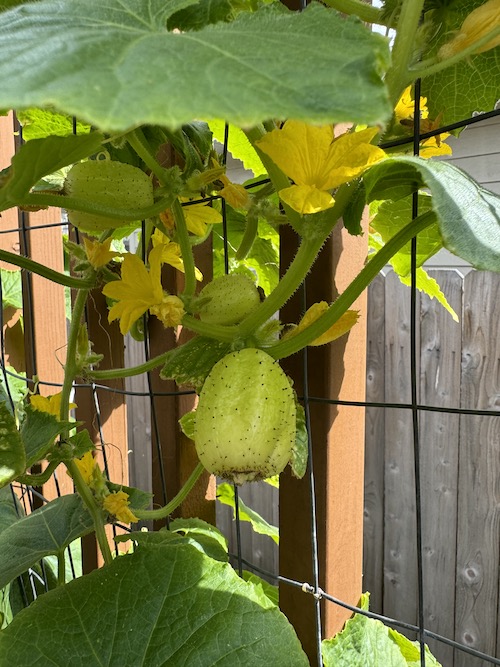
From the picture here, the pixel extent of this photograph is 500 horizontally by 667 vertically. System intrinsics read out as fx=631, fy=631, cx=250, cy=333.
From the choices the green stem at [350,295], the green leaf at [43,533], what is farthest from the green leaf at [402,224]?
the green leaf at [43,533]

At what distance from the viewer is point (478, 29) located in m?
0.43

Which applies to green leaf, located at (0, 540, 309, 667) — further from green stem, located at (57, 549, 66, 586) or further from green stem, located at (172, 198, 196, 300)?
green stem, located at (172, 198, 196, 300)

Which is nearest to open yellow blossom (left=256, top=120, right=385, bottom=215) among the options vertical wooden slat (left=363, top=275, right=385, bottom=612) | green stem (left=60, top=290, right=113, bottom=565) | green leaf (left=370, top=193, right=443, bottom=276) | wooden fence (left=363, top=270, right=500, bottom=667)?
green leaf (left=370, top=193, right=443, bottom=276)

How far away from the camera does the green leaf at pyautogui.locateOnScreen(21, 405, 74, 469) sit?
1.93 feet

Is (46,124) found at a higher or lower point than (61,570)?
higher

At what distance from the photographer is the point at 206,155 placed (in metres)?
0.61

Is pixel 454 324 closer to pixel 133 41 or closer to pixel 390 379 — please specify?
pixel 390 379

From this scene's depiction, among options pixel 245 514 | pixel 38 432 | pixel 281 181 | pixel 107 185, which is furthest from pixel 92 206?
pixel 245 514

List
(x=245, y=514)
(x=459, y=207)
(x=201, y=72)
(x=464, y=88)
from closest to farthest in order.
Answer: (x=201, y=72), (x=459, y=207), (x=464, y=88), (x=245, y=514)

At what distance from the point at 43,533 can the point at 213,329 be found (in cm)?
37

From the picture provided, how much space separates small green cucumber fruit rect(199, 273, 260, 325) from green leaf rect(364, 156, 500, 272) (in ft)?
0.49

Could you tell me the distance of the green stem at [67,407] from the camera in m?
0.67

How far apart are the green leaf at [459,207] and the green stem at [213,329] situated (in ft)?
0.52

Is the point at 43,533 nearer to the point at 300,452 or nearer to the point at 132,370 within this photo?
the point at 132,370
